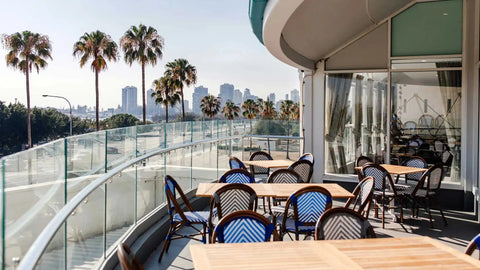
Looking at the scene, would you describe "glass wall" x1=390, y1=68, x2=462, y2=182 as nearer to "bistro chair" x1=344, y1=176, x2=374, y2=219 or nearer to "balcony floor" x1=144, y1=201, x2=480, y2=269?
"balcony floor" x1=144, y1=201, x2=480, y2=269

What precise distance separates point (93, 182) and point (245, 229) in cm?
139

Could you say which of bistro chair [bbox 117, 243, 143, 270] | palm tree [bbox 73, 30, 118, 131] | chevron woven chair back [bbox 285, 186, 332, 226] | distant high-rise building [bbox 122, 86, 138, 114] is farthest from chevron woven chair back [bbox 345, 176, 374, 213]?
distant high-rise building [bbox 122, 86, 138, 114]

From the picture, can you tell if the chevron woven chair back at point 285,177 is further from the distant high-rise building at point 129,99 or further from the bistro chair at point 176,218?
the distant high-rise building at point 129,99

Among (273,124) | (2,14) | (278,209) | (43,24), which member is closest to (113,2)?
(43,24)

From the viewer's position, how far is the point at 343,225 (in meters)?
3.37

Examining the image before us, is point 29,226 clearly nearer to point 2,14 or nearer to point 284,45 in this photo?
point 284,45

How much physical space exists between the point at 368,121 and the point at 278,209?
15.1 feet

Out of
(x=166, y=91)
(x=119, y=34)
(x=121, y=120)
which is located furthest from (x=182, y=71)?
(x=119, y=34)

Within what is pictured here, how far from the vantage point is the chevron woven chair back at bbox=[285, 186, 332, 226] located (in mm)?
4492

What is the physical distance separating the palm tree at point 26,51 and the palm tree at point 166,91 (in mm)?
12033

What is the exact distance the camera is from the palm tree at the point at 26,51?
45250 mm

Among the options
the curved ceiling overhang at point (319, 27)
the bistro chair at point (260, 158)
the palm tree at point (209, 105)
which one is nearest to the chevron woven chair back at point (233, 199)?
the curved ceiling overhang at point (319, 27)

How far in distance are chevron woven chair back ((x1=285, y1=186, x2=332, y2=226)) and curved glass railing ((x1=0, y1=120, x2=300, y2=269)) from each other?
6.08 ft

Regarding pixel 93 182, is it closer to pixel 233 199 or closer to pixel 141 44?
pixel 233 199
